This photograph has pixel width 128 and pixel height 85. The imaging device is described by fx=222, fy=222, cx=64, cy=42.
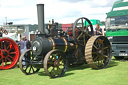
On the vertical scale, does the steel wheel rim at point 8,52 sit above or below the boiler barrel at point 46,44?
below

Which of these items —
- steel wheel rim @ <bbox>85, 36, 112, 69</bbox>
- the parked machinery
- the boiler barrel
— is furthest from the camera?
the parked machinery

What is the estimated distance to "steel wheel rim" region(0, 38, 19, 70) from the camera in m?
8.98

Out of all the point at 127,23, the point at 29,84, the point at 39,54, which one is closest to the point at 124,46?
the point at 127,23

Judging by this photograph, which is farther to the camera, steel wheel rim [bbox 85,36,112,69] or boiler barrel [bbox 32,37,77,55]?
steel wheel rim [bbox 85,36,112,69]

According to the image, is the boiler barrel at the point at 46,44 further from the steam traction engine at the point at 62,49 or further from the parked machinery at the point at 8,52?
the parked machinery at the point at 8,52

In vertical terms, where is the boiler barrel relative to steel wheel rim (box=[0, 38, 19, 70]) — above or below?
above

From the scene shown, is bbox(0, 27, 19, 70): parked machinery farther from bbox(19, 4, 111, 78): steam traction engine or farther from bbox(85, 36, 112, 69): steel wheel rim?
bbox(85, 36, 112, 69): steel wheel rim

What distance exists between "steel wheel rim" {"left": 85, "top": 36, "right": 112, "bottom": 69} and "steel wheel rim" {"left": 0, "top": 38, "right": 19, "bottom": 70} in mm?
3244

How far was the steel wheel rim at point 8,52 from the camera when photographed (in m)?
8.98

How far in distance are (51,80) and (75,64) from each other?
99.6 inches

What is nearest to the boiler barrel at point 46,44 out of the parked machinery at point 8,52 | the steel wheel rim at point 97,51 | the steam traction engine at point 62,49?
the steam traction engine at point 62,49

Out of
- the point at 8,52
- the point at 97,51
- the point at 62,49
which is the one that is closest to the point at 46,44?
the point at 62,49

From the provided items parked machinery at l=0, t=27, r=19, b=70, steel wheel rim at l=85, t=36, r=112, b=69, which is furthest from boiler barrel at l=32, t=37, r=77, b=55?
parked machinery at l=0, t=27, r=19, b=70

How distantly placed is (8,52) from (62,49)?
8.79 feet
